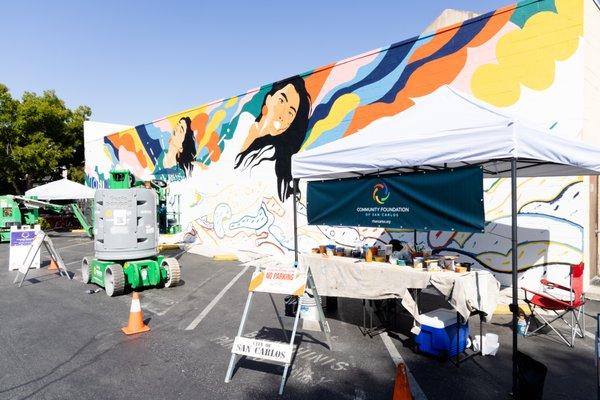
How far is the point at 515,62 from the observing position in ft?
27.0

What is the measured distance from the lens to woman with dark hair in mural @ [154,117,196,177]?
55.7 ft

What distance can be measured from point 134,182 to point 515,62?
30.3 ft

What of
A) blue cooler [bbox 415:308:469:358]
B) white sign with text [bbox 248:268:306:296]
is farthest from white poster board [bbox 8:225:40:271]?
blue cooler [bbox 415:308:469:358]

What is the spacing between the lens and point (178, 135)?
17.6 meters

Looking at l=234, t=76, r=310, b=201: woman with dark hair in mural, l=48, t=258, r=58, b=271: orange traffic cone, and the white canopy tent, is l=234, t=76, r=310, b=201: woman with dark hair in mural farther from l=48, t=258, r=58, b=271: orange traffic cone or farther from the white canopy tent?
l=48, t=258, r=58, b=271: orange traffic cone

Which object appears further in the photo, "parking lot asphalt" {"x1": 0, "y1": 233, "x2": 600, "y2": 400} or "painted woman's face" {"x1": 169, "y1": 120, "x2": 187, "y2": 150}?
"painted woman's face" {"x1": 169, "y1": 120, "x2": 187, "y2": 150}

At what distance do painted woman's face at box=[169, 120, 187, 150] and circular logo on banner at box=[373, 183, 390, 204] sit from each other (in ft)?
42.7

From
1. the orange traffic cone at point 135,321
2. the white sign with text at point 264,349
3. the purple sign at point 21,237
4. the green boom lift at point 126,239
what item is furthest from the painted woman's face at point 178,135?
the white sign with text at point 264,349

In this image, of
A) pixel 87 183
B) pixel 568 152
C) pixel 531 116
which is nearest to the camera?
pixel 568 152

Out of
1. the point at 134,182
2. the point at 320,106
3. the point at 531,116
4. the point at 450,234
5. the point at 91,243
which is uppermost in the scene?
the point at 320,106

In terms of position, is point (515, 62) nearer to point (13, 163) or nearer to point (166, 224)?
point (166, 224)

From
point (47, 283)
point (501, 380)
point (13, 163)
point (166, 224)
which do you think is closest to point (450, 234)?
point (501, 380)

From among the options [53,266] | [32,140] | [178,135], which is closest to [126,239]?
[53,266]

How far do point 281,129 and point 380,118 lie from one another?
3.86m
